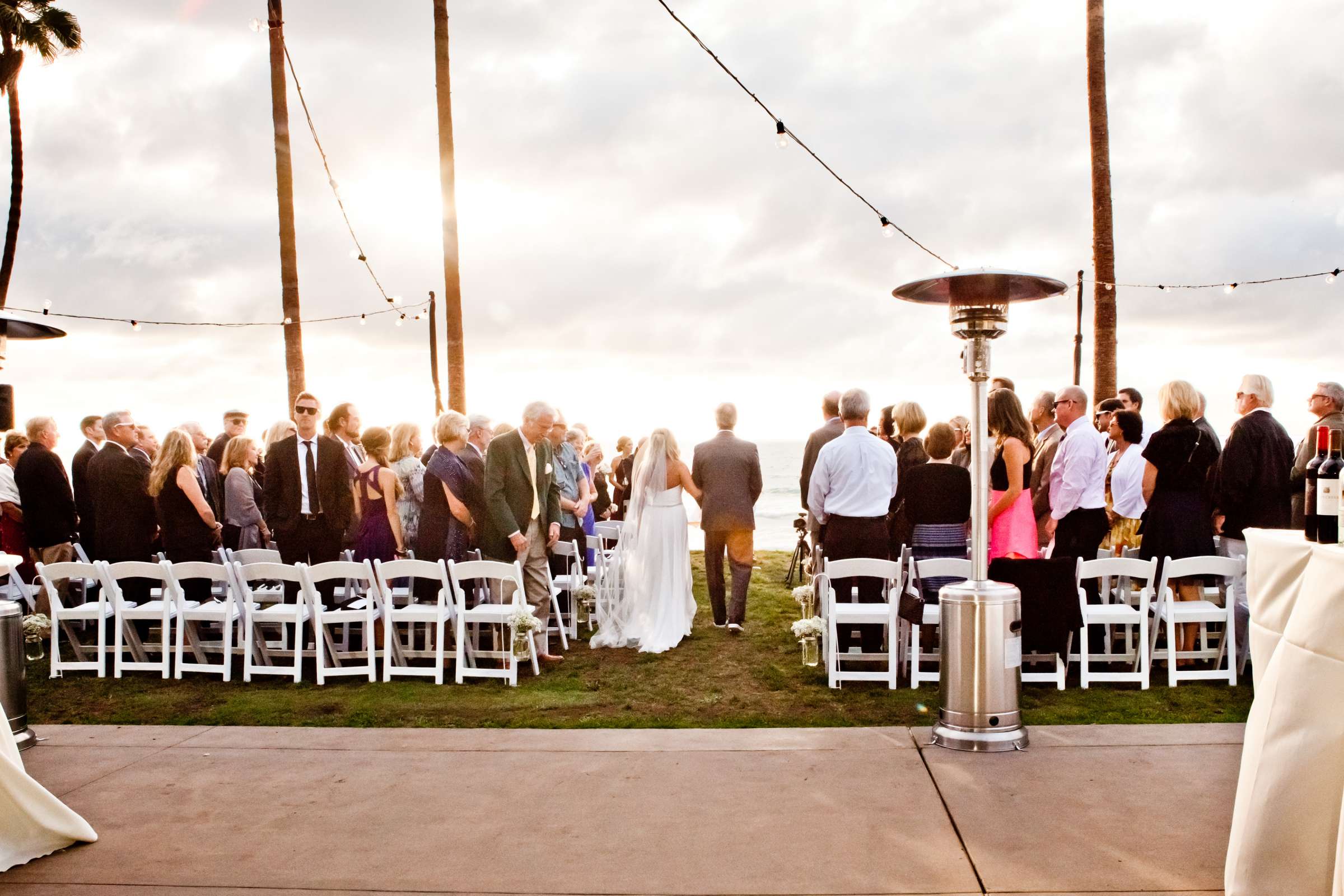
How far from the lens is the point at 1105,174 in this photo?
1299 cm

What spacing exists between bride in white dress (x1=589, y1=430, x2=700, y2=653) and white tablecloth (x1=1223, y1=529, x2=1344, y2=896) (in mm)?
5930

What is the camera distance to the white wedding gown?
8883mm

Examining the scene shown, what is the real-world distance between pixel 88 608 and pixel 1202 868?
7.69 meters

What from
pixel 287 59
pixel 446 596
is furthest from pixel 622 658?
pixel 287 59

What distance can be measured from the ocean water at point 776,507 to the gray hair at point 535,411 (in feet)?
5.43

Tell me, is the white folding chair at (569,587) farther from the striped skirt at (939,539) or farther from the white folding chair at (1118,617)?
the white folding chair at (1118,617)

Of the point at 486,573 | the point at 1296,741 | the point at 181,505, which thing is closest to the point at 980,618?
the point at 1296,741

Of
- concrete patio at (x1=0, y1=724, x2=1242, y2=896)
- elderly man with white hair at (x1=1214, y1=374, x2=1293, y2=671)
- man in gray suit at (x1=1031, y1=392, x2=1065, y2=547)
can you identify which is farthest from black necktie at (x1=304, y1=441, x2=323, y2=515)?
elderly man with white hair at (x1=1214, y1=374, x2=1293, y2=671)

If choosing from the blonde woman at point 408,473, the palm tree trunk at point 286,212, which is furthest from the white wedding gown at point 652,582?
the palm tree trunk at point 286,212

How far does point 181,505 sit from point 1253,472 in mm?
8429

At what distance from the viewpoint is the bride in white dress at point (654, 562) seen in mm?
8875

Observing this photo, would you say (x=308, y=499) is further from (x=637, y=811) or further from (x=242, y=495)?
(x=637, y=811)

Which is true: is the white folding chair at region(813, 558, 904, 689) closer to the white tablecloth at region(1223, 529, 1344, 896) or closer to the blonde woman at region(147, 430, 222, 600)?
the white tablecloth at region(1223, 529, 1344, 896)

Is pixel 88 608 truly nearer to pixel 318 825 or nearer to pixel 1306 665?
pixel 318 825
